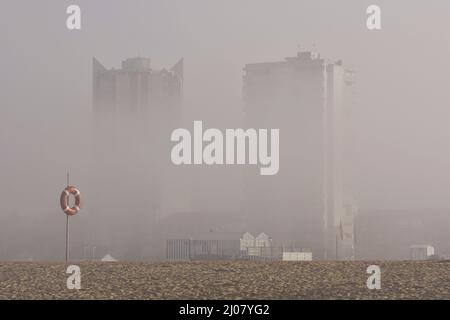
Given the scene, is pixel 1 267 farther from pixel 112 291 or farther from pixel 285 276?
pixel 285 276

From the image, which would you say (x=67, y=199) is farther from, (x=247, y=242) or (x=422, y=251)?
(x=247, y=242)

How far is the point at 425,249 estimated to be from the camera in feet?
553

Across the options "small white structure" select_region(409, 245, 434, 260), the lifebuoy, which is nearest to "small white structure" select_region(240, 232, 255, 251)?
"small white structure" select_region(409, 245, 434, 260)

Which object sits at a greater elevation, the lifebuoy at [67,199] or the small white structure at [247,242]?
the lifebuoy at [67,199]

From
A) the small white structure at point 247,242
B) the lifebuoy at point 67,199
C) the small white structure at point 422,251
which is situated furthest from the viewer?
the small white structure at point 247,242

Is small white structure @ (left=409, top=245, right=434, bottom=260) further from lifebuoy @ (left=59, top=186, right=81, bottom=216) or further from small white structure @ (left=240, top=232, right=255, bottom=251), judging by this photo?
lifebuoy @ (left=59, top=186, right=81, bottom=216)

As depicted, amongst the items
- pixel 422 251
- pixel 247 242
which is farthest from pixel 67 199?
pixel 247 242

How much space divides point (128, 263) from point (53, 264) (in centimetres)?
328

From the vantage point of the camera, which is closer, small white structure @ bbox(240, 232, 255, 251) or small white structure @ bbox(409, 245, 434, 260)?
small white structure @ bbox(409, 245, 434, 260)

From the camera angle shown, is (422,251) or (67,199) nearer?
(67,199)

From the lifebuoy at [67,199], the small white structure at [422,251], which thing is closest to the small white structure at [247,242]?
the small white structure at [422,251]

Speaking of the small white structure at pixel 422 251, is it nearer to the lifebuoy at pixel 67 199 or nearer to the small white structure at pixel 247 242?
the small white structure at pixel 247 242

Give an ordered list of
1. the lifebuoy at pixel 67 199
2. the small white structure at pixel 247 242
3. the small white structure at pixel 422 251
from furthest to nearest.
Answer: the small white structure at pixel 247 242, the small white structure at pixel 422 251, the lifebuoy at pixel 67 199
